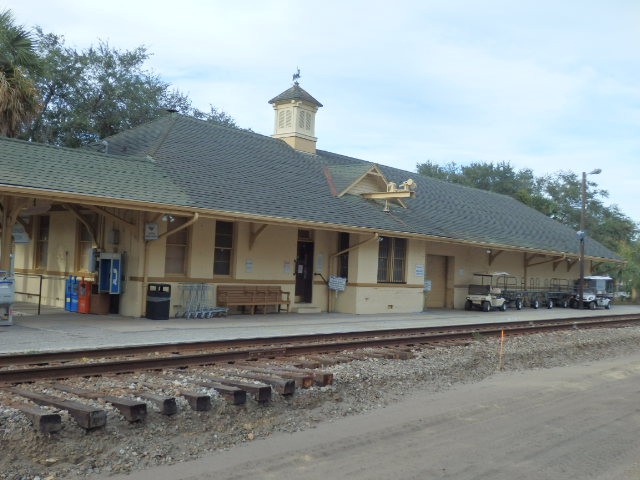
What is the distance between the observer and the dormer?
2709 centimetres

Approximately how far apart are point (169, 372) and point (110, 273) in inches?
357

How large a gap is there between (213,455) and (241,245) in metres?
14.0

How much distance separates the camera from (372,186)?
84.9 ft

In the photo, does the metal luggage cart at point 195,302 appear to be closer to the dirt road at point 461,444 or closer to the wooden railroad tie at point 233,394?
the dirt road at point 461,444

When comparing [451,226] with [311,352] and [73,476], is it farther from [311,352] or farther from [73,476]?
[73,476]

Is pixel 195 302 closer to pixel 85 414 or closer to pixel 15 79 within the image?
pixel 15 79

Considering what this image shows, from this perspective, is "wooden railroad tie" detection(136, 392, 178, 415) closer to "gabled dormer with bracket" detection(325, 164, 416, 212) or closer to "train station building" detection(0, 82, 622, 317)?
"train station building" detection(0, 82, 622, 317)

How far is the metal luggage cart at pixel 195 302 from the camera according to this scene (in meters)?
18.4

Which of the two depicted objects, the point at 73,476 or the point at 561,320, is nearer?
the point at 73,476

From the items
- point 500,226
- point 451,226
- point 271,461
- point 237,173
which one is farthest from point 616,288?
point 271,461

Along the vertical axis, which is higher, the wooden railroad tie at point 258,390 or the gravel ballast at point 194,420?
the wooden railroad tie at point 258,390

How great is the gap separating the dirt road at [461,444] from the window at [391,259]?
46.8 ft

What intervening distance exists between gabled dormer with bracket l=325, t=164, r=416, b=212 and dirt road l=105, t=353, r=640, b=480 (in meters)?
15.4

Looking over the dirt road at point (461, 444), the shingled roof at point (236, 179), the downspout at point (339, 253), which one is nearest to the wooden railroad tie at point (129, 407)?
the dirt road at point (461, 444)
